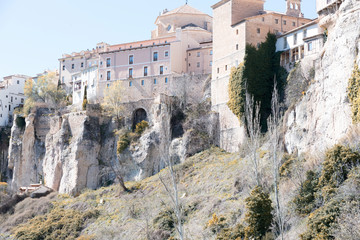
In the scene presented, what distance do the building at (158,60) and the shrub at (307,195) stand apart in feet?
96.0

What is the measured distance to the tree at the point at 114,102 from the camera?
2404 inches

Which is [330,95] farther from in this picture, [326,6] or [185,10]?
[185,10]

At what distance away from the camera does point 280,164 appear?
40219mm

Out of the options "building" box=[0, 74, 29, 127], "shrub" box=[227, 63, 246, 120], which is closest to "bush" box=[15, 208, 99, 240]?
"shrub" box=[227, 63, 246, 120]

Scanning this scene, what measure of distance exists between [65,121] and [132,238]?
79.2ft

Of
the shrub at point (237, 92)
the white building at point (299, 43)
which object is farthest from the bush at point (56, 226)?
the white building at point (299, 43)

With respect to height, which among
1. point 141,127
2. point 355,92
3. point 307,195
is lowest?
point 307,195

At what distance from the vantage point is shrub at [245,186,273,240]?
3284 centimetres

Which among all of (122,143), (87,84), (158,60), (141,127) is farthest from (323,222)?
(87,84)

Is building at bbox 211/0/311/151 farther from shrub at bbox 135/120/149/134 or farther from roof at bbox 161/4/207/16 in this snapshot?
roof at bbox 161/4/207/16

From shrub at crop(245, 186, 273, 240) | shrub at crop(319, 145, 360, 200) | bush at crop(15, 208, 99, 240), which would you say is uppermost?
shrub at crop(319, 145, 360, 200)

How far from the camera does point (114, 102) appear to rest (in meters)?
61.5

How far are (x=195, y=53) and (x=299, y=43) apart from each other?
711 inches

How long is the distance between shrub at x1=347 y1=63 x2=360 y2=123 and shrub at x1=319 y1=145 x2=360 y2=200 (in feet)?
13.4
